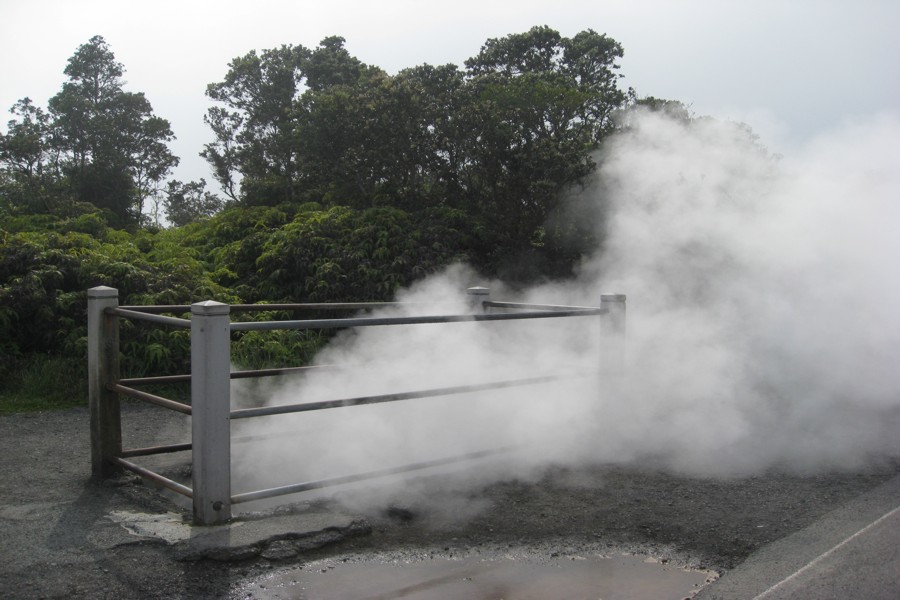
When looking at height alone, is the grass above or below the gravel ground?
above

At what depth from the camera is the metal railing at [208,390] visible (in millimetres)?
3674

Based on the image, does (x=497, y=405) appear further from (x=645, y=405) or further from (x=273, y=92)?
(x=273, y=92)

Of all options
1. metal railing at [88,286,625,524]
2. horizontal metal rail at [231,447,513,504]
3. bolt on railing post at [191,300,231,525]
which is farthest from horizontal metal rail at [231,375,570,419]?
horizontal metal rail at [231,447,513,504]

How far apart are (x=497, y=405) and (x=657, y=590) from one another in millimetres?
2575

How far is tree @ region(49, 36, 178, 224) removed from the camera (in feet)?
82.1

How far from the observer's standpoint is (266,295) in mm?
11727

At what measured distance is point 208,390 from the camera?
12.1ft

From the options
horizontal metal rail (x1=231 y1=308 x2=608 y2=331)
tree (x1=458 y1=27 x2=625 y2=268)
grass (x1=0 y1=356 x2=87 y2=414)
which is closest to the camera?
horizontal metal rail (x1=231 y1=308 x2=608 y2=331)

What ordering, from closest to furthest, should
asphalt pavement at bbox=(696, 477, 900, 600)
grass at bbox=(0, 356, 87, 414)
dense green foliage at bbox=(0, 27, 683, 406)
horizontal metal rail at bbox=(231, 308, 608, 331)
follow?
asphalt pavement at bbox=(696, 477, 900, 600) < horizontal metal rail at bbox=(231, 308, 608, 331) < grass at bbox=(0, 356, 87, 414) < dense green foliage at bbox=(0, 27, 683, 406)

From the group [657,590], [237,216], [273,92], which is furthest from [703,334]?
[273,92]

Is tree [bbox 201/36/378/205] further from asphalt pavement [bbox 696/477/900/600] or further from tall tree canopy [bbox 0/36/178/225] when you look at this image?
asphalt pavement [bbox 696/477/900/600]

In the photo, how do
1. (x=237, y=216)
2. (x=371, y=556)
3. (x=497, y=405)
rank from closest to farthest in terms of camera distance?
(x=371, y=556), (x=497, y=405), (x=237, y=216)

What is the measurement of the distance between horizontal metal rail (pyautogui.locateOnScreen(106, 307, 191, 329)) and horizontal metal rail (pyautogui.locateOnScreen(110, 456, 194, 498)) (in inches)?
32.2

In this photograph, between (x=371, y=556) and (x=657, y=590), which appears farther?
(x=371, y=556)
